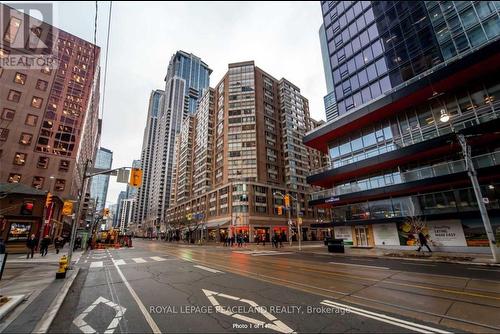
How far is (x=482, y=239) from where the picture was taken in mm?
19000

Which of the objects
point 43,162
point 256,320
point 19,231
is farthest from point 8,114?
point 256,320

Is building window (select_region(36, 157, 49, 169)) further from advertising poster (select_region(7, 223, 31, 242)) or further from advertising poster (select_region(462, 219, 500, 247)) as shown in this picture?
advertising poster (select_region(462, 219, 500, 247))

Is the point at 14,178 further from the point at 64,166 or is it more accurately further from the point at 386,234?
the point at 386,234

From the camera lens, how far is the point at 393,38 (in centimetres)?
3044

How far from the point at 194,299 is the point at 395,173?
26399 mm

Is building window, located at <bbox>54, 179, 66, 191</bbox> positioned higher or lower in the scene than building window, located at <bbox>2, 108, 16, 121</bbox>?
lower

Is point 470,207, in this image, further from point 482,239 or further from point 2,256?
point 2,256

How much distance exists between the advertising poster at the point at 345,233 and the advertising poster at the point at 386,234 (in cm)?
342

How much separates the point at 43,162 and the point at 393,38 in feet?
194

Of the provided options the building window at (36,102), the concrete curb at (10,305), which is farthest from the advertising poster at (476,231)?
the building window at (36,102)

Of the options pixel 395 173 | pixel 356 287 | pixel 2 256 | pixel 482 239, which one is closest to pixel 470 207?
pixel 482 239

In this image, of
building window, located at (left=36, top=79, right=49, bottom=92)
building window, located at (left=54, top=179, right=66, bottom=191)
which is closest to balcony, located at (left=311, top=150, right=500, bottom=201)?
building window, located at (left=54, top=179, right=66, bottom=191)

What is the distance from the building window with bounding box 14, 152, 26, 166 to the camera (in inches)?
1396

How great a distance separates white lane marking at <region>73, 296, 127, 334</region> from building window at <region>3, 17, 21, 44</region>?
5796 cm
